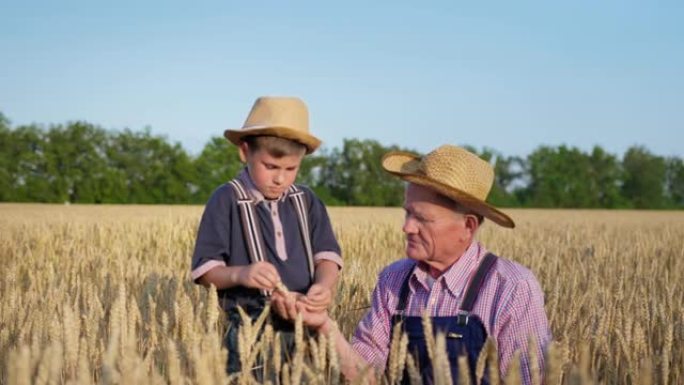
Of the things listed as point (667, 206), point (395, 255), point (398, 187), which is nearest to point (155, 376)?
point (395, 255)

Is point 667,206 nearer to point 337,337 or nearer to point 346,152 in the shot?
point 346,152

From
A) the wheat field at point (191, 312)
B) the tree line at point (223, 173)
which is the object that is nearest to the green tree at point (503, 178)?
the tree line at point (223, 173)

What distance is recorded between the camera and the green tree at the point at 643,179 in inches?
2045

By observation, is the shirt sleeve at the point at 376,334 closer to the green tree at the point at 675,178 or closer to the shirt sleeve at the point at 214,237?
the shirt sleeve at the point at 214,237

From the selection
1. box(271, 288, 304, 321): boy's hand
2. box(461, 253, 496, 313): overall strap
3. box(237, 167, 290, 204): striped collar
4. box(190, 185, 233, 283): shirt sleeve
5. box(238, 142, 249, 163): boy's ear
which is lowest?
box(271, 288, 304, 321): boy's hand

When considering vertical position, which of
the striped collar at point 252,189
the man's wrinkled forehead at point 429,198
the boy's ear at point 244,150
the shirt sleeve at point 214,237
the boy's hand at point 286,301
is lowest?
the boy's hand at point 286,301

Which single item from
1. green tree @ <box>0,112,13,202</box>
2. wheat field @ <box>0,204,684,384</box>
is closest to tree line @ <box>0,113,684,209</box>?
green tree @ <box>0,112,13,202</box>

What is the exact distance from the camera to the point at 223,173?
4697cm

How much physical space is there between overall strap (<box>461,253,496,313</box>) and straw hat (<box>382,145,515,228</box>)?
0.48 ft

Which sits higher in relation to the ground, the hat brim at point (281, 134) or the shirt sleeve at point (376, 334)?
the hat brim at point (281, 134)

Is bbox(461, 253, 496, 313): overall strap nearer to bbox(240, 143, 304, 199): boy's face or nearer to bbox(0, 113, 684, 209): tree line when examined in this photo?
bbox(240, 143, 304, 199): boy's face

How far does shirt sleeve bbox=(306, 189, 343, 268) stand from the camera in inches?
129

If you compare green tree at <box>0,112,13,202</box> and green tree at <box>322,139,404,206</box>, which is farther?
green tree at <box>322,139,404,206</box>

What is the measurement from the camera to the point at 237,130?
3.16 meters
